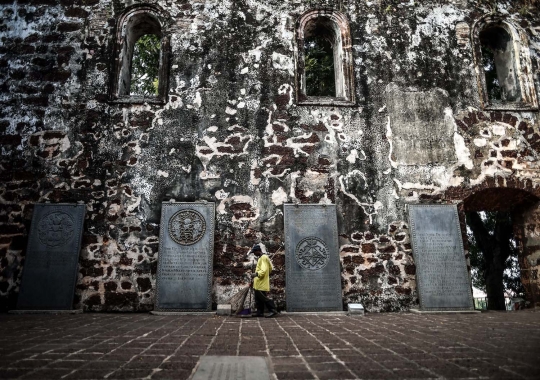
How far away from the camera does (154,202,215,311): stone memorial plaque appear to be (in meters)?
6.10

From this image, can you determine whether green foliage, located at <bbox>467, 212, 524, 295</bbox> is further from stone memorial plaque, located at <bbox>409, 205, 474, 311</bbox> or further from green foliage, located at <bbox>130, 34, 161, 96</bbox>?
green foliage, located at <bbox>130, 34, 161, 96</bbox>

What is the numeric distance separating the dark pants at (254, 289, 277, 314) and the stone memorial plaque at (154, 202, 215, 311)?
2.82 feet

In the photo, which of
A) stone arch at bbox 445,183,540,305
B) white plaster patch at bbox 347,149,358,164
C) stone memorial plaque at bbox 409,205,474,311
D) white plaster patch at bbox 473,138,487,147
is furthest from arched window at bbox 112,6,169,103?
white plaster patch at bbox 473,138,487,147

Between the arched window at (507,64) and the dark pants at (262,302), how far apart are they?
5997 millimetres

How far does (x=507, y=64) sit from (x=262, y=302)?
299 inches

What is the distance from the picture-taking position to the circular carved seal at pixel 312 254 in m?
6.41

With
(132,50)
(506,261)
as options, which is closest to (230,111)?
(132,50)

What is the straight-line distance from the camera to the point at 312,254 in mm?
6453

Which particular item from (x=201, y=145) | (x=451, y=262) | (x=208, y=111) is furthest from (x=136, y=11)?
(x=451, y=262)

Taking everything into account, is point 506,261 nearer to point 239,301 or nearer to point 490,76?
point 490,76

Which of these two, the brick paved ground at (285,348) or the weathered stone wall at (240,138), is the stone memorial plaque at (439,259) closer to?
the weathered stone wall at (240,138)

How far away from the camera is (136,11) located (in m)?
7.80

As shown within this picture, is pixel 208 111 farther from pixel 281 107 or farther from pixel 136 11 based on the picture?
pixel 136 11

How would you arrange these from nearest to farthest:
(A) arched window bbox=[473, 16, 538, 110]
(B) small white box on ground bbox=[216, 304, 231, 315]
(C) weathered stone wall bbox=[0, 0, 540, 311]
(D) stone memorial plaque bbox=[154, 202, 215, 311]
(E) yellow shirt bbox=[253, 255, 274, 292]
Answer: (E) yellow shirt bbox=[253, 255, 274, 292], (B) small white box on ground bbox=[216, 304, 231, 315], (D) stone memorial plaque bbox=[154, 202, 215, 311], (C) weathered stone wall bbox=[0, 0, 540, 311], (A) arched window bbox=[473, 16, 538, 110]
